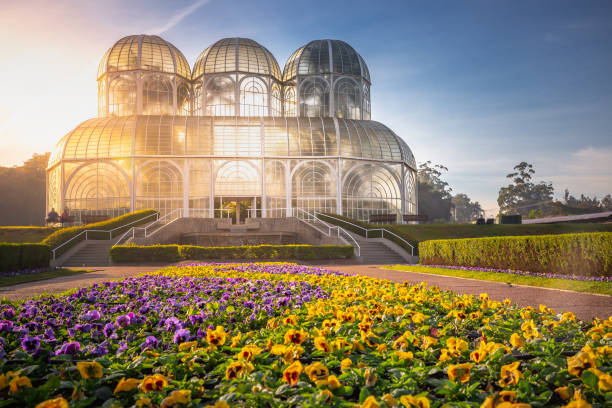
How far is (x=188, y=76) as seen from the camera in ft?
135

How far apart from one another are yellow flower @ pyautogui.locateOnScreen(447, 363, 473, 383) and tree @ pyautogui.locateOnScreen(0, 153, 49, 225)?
184ft

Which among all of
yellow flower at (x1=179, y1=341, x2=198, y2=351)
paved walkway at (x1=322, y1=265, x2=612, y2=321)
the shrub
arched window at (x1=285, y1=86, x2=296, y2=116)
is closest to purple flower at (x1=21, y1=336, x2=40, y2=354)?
yellow flower at (x1=179, y1=341, x2=198, y2=351)

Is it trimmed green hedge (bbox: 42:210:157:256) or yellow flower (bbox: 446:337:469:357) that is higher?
trimmed green hedge (bbox: 42:210:157:256)

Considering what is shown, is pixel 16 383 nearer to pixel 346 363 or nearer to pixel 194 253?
pixel 346 363

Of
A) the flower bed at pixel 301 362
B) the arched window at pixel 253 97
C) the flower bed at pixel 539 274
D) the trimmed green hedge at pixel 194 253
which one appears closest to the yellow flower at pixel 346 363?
the flower bed at pixel 301 362

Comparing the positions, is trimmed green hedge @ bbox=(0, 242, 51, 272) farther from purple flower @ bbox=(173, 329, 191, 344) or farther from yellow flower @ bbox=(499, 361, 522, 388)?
yellow flower @ bbox=(499, 361, 522, 388)

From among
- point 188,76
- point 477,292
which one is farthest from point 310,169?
point 477,292

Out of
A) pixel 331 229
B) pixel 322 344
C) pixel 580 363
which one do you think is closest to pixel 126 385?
pixel 322 344

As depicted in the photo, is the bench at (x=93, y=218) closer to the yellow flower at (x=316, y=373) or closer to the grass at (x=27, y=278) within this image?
the grass at (x=27, y=278)

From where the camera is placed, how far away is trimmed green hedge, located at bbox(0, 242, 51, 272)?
13.2 m

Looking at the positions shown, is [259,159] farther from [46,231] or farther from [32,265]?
[32,265]

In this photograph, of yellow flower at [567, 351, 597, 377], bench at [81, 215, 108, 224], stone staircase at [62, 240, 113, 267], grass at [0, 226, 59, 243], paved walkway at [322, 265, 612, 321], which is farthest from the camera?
bench at [81, 215, 108, 224]

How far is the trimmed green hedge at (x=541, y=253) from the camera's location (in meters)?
9.33

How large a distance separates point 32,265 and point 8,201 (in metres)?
43.4
